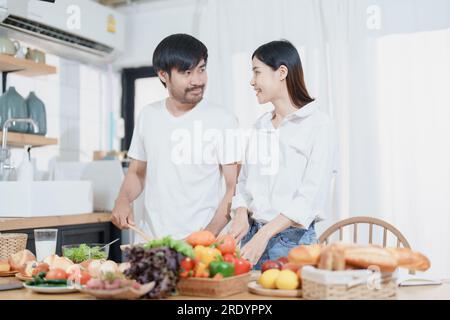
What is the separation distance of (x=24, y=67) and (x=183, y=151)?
1.44 metres

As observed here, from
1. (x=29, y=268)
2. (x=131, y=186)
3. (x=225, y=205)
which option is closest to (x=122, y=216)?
(x=131, y=186)

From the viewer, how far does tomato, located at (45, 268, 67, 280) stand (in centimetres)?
145

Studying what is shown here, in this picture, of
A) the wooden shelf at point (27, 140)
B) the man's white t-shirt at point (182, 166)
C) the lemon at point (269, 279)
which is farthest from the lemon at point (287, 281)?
the wooden shelf at point (27, 140)

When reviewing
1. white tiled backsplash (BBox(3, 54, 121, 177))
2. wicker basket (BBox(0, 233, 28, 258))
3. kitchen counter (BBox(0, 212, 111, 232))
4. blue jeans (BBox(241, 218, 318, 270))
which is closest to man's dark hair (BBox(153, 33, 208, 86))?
blue jeans (BBox(241, 218, 318, 270))

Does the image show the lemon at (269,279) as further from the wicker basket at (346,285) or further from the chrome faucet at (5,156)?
the chrome faucet at (5,156)

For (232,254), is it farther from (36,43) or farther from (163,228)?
(36,43)

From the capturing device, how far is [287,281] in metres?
1.33

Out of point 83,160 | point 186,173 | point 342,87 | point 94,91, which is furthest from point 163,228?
point 94,91

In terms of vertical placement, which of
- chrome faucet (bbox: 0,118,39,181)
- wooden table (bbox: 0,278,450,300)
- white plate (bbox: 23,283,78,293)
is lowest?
wooden table (bbox: 0,278,450,300)

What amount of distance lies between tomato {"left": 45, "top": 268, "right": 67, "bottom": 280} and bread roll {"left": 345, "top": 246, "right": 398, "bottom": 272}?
2.37ft

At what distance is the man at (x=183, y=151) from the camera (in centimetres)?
232

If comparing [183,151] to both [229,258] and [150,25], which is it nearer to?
[229,258]

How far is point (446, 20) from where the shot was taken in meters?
3.08

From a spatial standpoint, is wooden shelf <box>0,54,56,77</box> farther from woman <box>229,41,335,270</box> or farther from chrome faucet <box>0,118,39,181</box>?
woman <box>229,41,335,270</box>
